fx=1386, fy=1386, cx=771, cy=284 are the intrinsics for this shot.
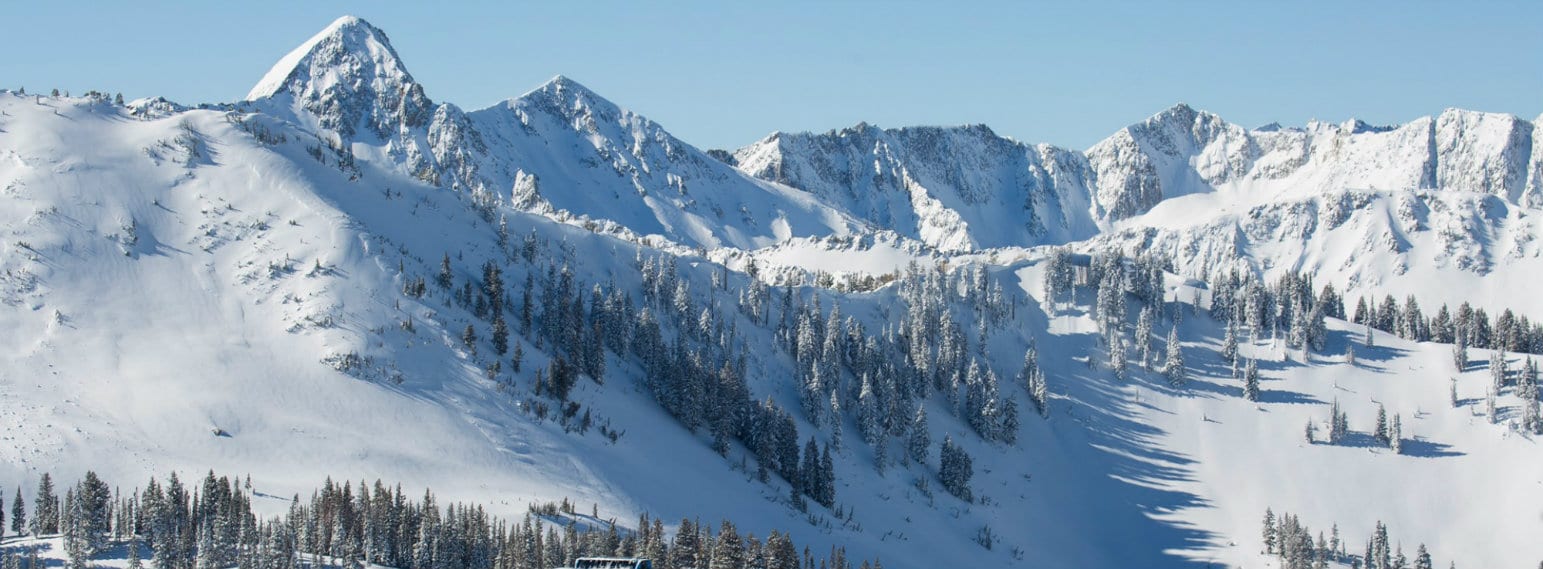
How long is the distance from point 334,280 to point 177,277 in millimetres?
18199

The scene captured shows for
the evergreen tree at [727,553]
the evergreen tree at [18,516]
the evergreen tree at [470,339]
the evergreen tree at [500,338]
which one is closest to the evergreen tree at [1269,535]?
the evergreen tree at [727,553]

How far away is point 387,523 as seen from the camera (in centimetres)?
11725

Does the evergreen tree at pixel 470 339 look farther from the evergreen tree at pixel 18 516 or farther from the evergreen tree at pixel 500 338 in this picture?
the evergreen tree at pixel 18 516

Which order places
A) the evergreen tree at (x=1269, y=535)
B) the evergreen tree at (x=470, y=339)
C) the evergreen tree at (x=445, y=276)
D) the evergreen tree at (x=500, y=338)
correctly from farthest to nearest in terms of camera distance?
the evergreen tree at (x=1269, y=535) → the evergreen tree at (x=445, y=276) → the evergreen tree at (x=500, y=338) → the evergreen tree at (x=470, y=339)

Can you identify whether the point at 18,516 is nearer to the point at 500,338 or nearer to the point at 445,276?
the point at 500,338

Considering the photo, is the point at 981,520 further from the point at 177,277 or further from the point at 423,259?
the point at 177,277

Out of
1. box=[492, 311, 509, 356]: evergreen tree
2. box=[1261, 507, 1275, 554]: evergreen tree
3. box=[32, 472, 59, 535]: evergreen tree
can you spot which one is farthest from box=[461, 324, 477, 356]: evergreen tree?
box=[1261, 507, 1275, 554]: evergreen tree

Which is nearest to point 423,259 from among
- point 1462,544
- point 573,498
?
point 573,498

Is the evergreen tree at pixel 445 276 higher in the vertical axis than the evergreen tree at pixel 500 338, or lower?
higher

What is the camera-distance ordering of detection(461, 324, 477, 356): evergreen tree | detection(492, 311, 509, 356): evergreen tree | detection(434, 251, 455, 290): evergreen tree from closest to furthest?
detection(461, 324, 477, 356): evergreen tree
detection(492, 311, 509, 356): evergreen tree
detection(434, 251, 455, 290): evergreen tree

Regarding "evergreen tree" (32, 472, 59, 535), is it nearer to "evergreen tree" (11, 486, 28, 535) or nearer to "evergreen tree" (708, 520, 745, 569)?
"evergreen tree" (11, 486, 28, 535)

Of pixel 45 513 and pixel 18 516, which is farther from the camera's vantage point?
pixel 45 513

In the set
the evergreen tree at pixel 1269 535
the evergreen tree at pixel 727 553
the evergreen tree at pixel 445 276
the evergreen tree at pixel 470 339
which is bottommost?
the evergreen tree at pixel 1269 535

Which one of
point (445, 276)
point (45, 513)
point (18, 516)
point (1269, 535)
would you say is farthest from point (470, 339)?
point (1269, 535)
